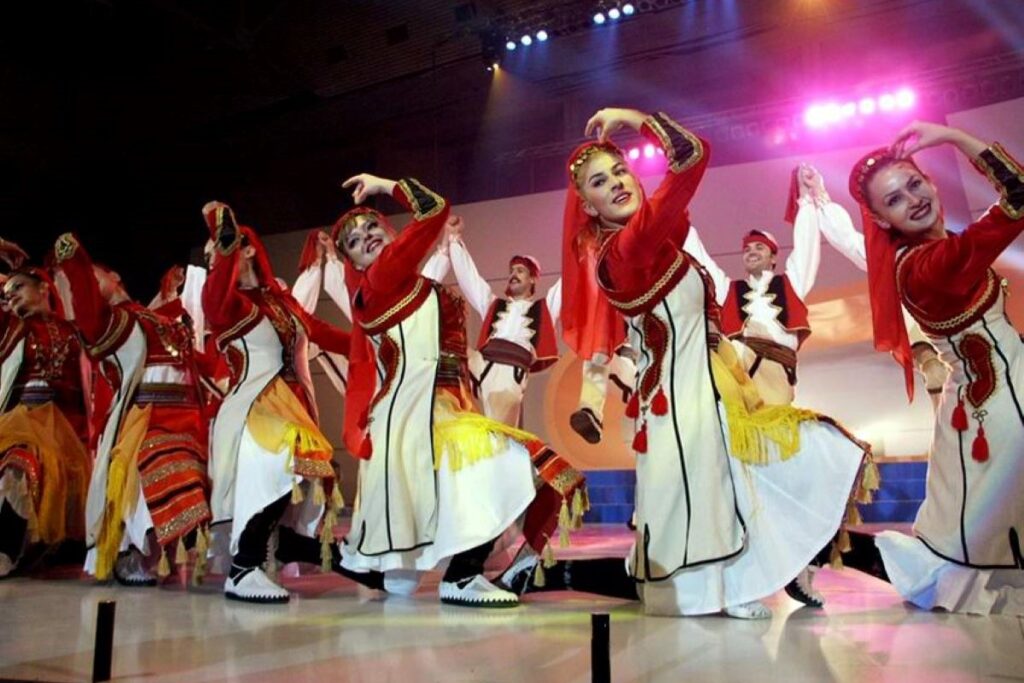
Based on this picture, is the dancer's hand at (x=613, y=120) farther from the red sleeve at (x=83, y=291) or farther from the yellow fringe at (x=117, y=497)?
the yellow fringe at (x=117, y=497)

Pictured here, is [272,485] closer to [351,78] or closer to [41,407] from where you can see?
[41,407]

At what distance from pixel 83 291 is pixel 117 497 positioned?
2.68ft

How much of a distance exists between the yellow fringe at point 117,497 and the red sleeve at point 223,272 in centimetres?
68

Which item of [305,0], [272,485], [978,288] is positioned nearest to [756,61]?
[305,0]

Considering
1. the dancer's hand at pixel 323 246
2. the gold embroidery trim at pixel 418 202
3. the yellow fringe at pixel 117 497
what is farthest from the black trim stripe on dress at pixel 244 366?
the dancer's hand at pixel 323 246

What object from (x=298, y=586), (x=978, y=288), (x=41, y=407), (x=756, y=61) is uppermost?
(x=756, y=61)

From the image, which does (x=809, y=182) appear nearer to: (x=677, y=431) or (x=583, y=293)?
(x=583, y=293)

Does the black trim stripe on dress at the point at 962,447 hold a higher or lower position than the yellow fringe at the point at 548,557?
higher

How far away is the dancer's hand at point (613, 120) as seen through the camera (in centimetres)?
265

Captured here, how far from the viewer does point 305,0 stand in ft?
23.2

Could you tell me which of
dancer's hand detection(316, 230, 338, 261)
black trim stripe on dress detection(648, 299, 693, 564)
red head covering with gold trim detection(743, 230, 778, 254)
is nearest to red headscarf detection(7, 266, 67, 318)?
dancer's hand detection(316, 230, 338, 261)

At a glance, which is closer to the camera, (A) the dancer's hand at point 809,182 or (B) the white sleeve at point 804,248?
(A) the dancer's hand at point 809,182

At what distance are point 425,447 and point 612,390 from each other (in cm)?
531

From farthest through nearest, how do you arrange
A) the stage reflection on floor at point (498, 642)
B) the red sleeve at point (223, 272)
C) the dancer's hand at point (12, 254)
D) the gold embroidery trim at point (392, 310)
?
the dancer's hand at point (12, 254)
the red sleeve at point (223, 272)
the gold embroidery trim at point (392, 310)
the stage reflection on floor at point (498, 642)
